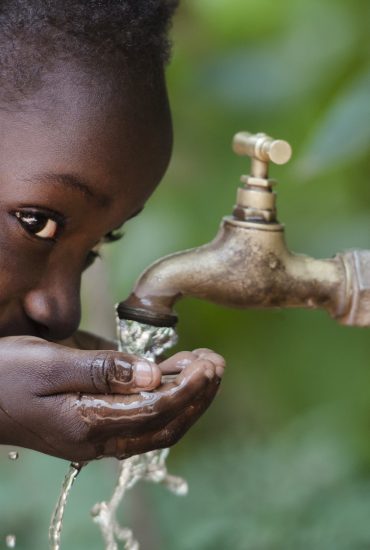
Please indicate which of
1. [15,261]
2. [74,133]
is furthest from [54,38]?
[15,261]

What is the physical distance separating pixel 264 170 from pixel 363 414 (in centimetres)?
77

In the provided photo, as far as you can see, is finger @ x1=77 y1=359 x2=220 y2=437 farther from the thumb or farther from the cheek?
the cheek

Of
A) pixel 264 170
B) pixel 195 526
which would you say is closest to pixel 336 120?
pixel 264 170

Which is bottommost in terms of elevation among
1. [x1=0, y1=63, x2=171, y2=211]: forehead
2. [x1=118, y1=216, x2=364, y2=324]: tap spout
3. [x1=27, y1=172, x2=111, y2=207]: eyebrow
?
[x1=118, y1=216, x2=364, y2=324]: tap spout

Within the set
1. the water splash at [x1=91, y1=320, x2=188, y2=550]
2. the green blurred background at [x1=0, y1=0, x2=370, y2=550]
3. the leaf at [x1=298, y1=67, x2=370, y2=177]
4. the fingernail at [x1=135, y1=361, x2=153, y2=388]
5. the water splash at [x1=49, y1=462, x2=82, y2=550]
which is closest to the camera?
the fingernail at [x1=135, y1=361, x2=153, y2=388]

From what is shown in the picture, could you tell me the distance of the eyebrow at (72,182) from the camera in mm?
858

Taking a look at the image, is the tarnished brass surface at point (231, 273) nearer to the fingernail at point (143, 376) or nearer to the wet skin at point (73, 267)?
the wet skin at point (73, 267)

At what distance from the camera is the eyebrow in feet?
2.82

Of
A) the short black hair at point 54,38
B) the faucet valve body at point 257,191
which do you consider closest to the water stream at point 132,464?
the faucet valve body at point 257,191

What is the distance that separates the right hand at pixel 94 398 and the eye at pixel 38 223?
103mm

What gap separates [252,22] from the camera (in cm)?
175

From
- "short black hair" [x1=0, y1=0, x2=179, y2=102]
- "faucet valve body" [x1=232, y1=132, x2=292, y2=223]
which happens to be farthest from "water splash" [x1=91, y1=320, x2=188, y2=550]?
"short black hair" [x1=0, y1=0, x2=179, y2=102]

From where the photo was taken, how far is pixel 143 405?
2.54 ft

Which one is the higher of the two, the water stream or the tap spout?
the tap spout
